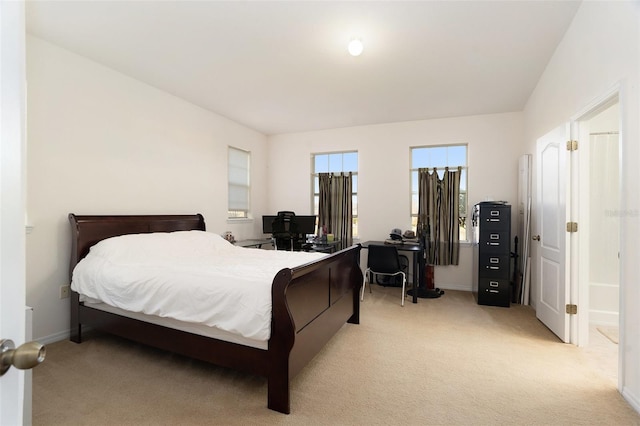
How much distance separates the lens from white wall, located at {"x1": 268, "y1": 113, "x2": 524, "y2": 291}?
4.77 meters

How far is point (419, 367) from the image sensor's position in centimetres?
244

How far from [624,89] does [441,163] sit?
3.12 meters

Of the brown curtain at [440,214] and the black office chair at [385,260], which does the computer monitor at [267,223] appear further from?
the brown curtain at [440,214]

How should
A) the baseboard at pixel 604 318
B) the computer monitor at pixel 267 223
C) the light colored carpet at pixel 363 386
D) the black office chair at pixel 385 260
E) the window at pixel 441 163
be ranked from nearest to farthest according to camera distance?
the light colored carpet at pixel 363 386, the baseboard at pixel 604 318, the black office chair at pixel 385 260, the window at pixel 441 163, the computer monitor at pixel 267 223

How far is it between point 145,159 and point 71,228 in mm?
1116

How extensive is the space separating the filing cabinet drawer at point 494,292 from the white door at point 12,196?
457 cm

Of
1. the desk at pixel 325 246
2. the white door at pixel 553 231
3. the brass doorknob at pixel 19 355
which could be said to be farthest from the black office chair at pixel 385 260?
the brass doorknob at pixel 19 355

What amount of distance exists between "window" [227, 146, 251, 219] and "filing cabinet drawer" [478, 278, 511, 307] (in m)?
3.96

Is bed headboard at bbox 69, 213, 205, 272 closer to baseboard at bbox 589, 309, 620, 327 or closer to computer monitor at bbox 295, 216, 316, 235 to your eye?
computer monitor at bbox 295, 216, 316, 235

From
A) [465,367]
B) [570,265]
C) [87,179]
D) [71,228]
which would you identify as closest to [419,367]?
[465,367]

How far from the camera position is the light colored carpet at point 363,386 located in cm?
184

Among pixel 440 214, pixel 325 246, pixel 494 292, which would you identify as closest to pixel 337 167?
pixel 325 246

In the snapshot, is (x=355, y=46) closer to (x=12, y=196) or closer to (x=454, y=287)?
(x=12, y=196)

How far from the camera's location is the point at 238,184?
212 inches
